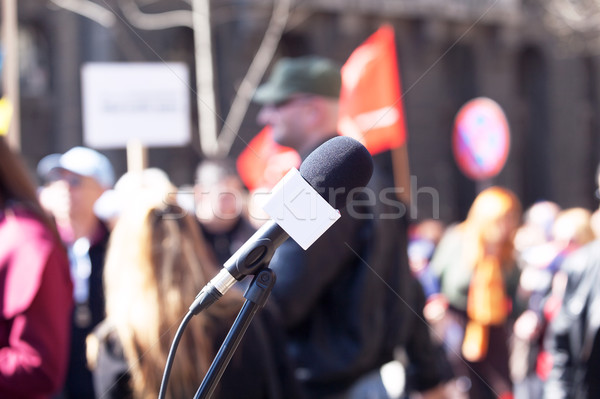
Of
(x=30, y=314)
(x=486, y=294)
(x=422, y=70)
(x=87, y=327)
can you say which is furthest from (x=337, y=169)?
(x=422, y=70)

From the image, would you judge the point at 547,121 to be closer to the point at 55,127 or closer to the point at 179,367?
the point at 55,127

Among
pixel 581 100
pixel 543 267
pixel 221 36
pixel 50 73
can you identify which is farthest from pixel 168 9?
pixel 581 100

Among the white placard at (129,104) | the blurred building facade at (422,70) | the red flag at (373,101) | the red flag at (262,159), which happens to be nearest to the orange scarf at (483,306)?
the red flag at (373,101)

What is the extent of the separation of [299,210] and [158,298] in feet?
3.30

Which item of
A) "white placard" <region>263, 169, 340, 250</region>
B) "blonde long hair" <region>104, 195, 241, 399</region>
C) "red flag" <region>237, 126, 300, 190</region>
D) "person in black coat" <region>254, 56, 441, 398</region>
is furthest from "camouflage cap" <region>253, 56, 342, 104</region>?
"red flag" <region>237, 126, 300, 190</region>

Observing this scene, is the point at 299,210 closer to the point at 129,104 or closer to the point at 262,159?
the point at 129,104

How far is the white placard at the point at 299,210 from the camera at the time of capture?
150cm

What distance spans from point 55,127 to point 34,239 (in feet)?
39.3

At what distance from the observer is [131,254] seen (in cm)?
245

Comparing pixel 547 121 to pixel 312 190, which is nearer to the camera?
pixel 312 190

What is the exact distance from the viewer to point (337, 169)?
63.8 inches

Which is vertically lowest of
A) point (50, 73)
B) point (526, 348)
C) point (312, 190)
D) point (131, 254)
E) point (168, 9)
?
point (526, 348)

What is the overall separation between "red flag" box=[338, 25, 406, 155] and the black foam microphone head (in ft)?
16.1

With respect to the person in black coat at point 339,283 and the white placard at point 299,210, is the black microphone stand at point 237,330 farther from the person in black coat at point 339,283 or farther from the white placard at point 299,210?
the person in black coat at point 339,283
